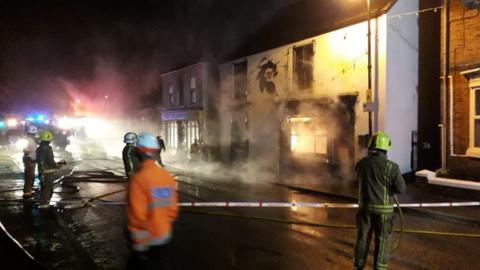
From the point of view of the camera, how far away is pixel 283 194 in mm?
12273

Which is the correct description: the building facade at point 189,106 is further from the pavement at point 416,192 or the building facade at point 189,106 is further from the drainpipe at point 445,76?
the drainpipe at point 445,76

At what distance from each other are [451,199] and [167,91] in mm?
21782

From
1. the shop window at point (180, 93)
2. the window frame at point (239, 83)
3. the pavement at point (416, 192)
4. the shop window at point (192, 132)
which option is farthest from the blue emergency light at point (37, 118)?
the pavement at point (416, 192)

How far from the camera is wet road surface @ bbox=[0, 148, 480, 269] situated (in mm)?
5730

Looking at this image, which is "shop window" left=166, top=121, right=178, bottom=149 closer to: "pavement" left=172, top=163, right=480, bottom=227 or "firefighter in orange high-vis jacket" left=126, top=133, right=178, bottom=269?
"pavement" left=172, top=163, right=480, bottom=227

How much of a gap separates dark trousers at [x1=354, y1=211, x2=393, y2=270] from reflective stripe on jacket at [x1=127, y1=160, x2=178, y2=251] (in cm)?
257

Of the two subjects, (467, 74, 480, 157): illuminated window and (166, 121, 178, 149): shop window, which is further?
(166, 121, 178, 149): shop window

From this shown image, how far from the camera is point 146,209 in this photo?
3.39 m

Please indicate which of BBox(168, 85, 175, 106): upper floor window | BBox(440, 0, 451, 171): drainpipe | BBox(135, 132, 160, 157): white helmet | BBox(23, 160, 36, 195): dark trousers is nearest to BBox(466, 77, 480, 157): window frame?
BBox(440, 0, 451, 171): drainpipe

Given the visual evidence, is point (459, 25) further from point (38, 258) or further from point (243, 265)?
point (38, 258)

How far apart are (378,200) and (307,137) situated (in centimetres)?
1210

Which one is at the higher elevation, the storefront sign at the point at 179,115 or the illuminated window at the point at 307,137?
the storefront sign at the point at 179,115

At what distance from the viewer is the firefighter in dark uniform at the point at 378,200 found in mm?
4691

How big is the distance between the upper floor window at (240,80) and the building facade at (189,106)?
8.49ft
